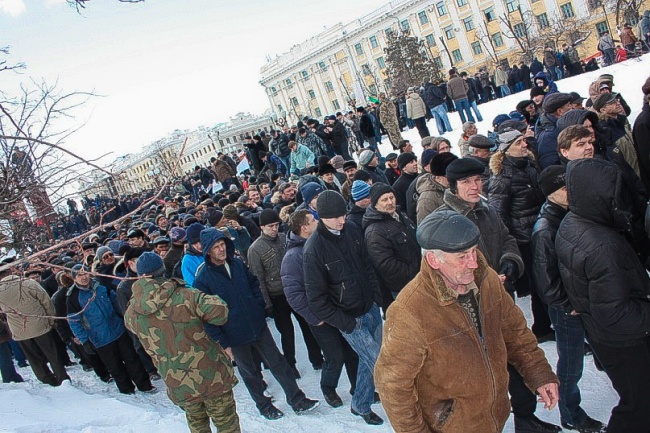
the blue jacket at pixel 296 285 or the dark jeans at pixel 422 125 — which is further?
the dark jeans at pixel 422 125

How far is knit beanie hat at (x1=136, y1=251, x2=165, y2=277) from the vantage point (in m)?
3.96

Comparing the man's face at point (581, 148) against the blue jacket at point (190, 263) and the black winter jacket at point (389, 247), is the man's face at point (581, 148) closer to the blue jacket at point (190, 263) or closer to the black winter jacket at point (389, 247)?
the black winter jacket at point (389, 247)

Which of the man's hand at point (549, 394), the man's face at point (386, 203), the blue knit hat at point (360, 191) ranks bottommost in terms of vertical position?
the man's hand at point (549, 394)

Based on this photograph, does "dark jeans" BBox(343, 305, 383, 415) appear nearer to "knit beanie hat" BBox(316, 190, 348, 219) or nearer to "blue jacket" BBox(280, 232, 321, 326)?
"blue jacket" BBox(280, 232, 321, 326)

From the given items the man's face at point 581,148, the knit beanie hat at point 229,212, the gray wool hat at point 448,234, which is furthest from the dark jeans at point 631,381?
the knit beanie hat at point 229,212

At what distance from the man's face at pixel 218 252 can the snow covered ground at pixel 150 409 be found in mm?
1796

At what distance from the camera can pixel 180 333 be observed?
405 centimetres

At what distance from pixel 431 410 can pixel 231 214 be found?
5446 millimetres

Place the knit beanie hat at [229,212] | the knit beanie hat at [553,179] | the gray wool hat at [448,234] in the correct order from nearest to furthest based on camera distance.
Answer: the gray wool hat at [448,234]
the knit beanie hat at [553,179]
the knit beanie hat at [229,212]

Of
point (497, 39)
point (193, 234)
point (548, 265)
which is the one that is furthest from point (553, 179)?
point (497, 39)

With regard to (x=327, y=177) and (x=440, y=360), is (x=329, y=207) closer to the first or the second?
(x=440, y=360)

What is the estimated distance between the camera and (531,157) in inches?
191

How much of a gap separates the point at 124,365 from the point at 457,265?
19.9ft

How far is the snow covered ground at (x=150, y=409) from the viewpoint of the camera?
4.07 m
